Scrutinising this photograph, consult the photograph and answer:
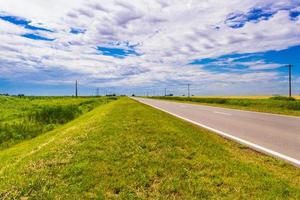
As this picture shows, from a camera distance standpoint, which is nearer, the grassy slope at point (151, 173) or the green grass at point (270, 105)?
the grassy slope at point (151, 173)

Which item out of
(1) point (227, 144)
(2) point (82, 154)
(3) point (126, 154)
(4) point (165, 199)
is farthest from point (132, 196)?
(1) point (227, 144)

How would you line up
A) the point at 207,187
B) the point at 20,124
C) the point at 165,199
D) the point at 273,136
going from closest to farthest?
the point at 165,199 < the point at 207,187 < the point at 273,136 < the point at 20,124

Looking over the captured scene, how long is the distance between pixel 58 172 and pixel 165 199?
269 centimetres

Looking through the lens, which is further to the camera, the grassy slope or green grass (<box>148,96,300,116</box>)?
green grass (<box>148,96,300,116</box>)

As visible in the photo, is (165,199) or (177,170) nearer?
(165,199)

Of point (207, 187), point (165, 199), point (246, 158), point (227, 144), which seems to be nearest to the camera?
point (165, 199)

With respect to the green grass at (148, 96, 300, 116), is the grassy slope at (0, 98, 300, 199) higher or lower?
lower

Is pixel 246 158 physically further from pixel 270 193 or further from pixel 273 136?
pixel 273 136

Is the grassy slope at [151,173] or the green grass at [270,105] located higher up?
the green grass at [270,105]

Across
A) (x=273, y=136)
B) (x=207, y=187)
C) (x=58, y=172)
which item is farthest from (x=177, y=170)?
(x=273, y=136)

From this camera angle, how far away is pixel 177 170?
6.16 m

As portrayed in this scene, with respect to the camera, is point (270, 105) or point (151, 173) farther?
point (270, 105)

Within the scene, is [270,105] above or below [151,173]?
above

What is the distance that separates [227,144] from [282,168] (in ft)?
9.53
